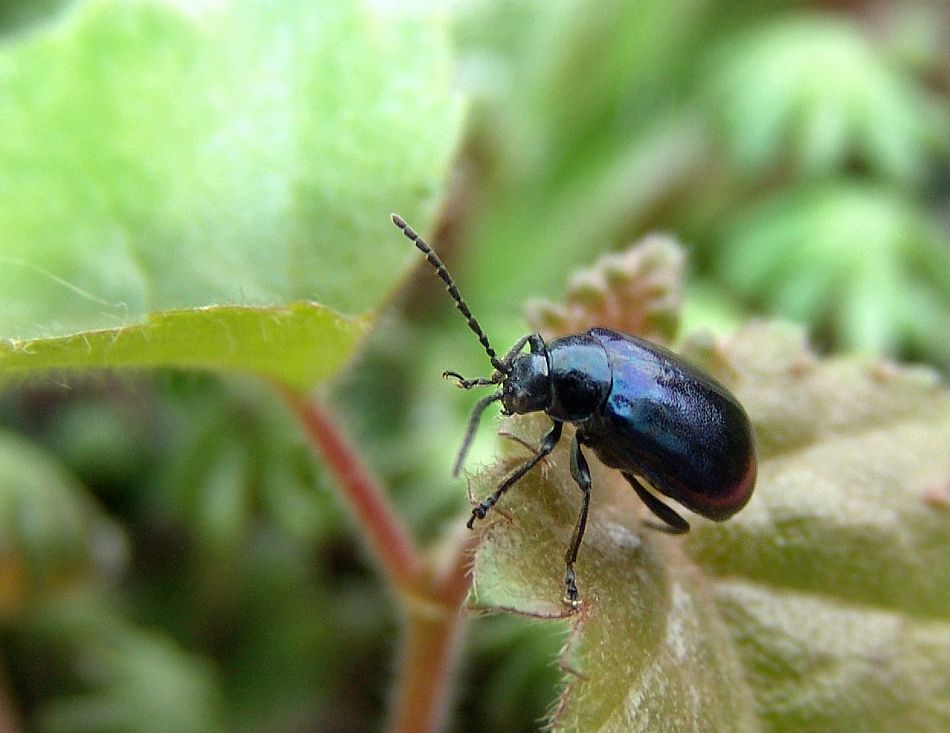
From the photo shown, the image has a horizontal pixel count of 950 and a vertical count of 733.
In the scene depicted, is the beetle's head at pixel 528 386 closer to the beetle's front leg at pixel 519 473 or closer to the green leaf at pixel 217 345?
the beetle's front leg at pixel 519 473

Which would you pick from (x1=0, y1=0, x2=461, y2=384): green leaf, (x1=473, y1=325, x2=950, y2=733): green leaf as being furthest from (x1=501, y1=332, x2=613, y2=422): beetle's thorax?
(x1=0, y1=0, x2=461, y2=384): green leaf

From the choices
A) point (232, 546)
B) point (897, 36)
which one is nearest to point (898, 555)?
point (232, 546)

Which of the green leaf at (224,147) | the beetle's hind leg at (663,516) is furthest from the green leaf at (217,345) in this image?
the beetle's hind leg at (663,516)

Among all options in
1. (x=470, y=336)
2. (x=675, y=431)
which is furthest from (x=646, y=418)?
(x=470, y=336)

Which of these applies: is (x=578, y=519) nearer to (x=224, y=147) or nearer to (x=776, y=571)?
(x=776, y=571)

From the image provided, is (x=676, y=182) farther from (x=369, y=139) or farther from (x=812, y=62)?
(x=369, y=139)
